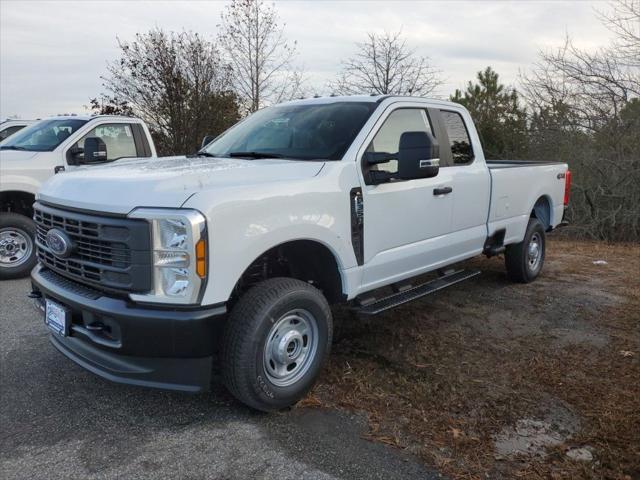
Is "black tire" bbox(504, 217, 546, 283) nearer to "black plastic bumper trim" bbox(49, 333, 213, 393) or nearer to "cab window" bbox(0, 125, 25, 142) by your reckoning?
"black plastic bumper trim" bbox(49, 333, 213, 393)

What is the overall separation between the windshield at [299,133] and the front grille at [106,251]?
1418mm

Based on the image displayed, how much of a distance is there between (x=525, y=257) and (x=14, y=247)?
20.3 ft

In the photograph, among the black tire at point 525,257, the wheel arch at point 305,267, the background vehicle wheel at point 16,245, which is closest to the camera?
the wheel arch at point 305,267

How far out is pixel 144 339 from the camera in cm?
286

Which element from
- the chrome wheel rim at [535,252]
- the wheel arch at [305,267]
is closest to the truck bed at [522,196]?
the chrome wheel rim at [535,252]

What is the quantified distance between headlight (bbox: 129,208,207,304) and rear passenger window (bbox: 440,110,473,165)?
116 inches

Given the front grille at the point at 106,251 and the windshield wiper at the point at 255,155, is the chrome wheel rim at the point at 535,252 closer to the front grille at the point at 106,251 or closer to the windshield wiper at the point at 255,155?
the windshield wiper at the point at 255,155

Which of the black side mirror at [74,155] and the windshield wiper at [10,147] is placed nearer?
the black side mirror at [74,155]

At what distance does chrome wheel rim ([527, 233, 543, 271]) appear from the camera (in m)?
6.49

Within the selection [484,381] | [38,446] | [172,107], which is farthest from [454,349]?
[172,107]

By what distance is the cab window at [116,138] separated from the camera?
298 inches

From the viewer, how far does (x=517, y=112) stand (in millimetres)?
15750

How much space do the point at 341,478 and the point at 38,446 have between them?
1682 millimetres

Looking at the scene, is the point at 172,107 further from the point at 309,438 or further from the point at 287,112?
the point at 309,438
